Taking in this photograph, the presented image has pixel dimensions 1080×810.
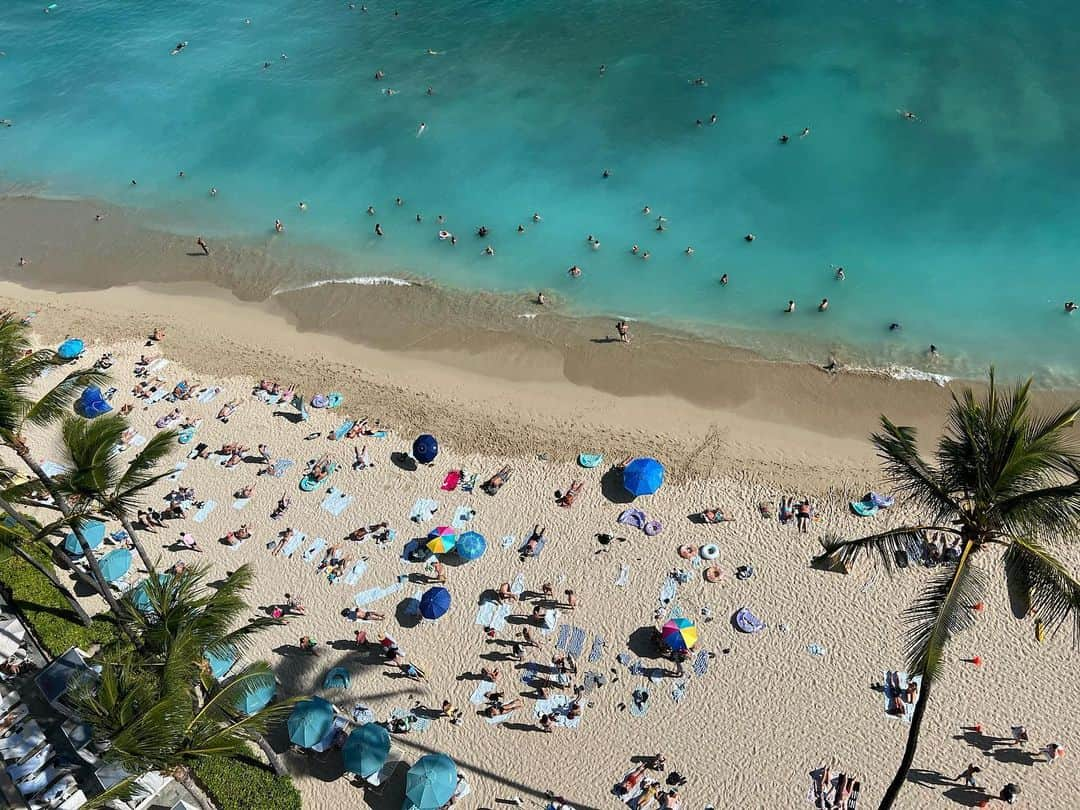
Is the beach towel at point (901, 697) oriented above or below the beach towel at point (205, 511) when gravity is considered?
above

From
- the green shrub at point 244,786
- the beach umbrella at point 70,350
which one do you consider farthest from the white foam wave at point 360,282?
the green shrub at point 244,786

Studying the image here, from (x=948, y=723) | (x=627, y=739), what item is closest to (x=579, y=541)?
(x=627, y=739)

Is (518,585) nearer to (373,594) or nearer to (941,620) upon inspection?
(373,594)

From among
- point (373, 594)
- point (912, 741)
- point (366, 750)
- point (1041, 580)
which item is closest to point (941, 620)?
point (1041, 580)

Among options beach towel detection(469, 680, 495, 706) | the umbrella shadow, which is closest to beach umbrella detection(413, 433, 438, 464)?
the umbrella shadow

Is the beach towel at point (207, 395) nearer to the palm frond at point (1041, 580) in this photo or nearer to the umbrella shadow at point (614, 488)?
the umbrella shadow at point (614, 488)

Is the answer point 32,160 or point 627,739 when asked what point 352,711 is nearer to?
point 627,739

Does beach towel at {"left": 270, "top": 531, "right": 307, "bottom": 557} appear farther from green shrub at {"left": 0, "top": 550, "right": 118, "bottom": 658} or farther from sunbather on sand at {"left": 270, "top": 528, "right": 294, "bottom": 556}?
green shrub at {"left": 0, "top": 550, "right": 118, "bottom": 658}
